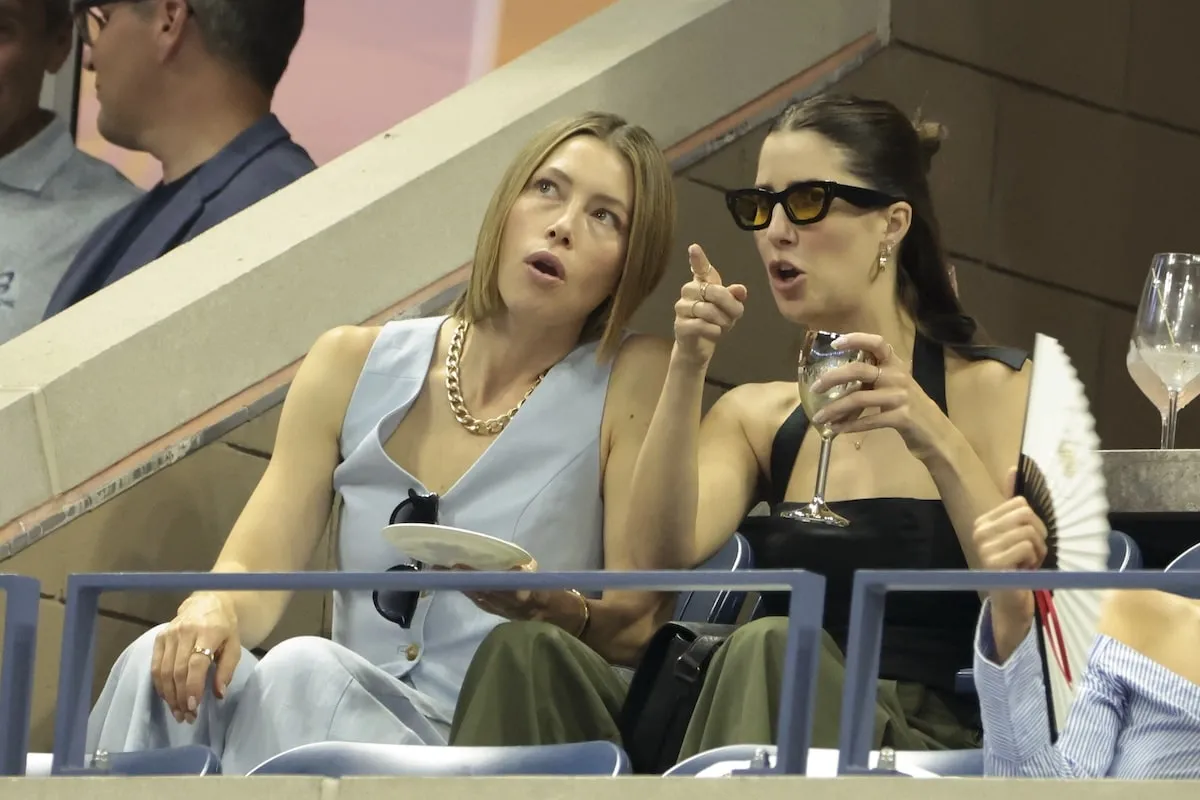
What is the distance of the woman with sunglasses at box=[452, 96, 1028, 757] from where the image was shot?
270 centimetres

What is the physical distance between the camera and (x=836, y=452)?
10.4ft

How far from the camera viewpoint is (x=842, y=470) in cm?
314

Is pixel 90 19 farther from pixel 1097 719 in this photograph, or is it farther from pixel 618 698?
pixel 1097 719

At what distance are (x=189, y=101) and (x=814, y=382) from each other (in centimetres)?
309

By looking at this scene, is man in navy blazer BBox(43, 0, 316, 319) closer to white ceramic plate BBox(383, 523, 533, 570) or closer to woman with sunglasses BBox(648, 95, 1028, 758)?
woman with sunglasses BBox(648, 95, 1028, 758)

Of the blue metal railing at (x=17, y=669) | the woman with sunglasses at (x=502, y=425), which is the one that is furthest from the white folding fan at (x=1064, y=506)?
the blue metal railing at (x=17, y=669)

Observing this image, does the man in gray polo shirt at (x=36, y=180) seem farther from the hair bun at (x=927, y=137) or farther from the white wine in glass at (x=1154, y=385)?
the white wine in glass at (x=1154, y=385)

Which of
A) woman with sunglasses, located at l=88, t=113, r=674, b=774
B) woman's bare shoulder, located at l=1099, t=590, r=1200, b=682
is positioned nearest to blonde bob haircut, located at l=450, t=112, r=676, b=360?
woman with sunglasses, located at l=88, t=113, r=674, b=774

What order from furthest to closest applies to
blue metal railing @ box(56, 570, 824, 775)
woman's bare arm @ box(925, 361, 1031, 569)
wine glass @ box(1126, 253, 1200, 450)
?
wine glass @ box(1126, 253, 1200, 450), woman's bare arm @ box(925, 361, 1031, 569), blue metal railing @ box(56, 570, 824, 775)

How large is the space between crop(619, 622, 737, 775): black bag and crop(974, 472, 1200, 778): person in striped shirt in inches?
18.6

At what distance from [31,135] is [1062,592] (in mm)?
3998

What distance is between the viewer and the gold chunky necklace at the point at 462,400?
327cm

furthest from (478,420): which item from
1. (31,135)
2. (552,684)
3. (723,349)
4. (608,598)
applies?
(31,135)

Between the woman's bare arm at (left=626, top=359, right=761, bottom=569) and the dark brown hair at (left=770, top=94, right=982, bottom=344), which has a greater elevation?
the dark brown hair at (left=770, top=94, right=982, bottom=344)
